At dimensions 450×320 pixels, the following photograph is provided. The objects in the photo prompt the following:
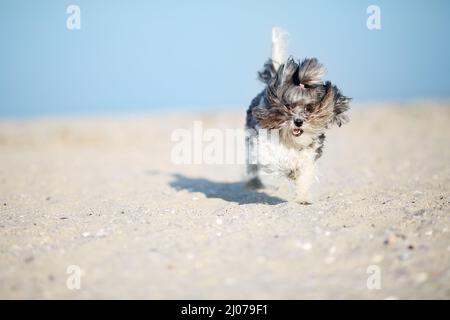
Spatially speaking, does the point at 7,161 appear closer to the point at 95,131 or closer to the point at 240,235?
the point at 95,131

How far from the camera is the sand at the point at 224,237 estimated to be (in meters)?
3.95

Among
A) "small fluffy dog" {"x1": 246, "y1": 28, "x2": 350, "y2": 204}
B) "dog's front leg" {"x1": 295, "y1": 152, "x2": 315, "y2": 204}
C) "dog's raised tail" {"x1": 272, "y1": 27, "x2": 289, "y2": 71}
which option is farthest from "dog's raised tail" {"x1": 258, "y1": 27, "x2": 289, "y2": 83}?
"dog's front leg" {"x1": 295, "y1": 152, "x2": 315, "y2": 204}

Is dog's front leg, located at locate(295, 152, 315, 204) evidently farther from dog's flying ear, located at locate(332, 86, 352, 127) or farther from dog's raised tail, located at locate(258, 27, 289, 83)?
dog's raised tail, located at locate(258, 27, 289, 83)

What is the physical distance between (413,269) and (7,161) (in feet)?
35.9

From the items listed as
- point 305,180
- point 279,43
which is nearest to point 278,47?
point 279,43

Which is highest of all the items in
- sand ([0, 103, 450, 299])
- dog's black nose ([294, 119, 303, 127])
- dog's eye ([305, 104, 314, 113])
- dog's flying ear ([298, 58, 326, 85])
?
dog's flying ear ([298, 58, 326, 85])

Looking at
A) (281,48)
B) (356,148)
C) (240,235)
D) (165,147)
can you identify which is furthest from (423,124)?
(240,235)

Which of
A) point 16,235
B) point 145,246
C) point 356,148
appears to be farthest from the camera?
point 356,148

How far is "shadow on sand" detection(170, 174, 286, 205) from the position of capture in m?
7.07

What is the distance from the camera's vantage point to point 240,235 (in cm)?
484

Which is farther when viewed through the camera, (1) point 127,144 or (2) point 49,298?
(1) point 127,144

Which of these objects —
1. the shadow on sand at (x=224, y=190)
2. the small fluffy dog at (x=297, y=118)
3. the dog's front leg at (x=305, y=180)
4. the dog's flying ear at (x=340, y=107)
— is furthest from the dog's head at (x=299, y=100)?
the shadow on sand at (x=224, y=190)

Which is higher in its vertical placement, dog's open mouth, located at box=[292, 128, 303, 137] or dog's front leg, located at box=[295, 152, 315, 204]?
dog's open mouth, located at box=[292, 128, 303, 137]

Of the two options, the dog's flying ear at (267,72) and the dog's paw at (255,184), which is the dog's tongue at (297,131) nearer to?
the dog's flying ear at (267,72)
